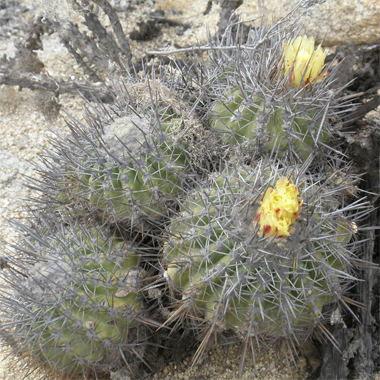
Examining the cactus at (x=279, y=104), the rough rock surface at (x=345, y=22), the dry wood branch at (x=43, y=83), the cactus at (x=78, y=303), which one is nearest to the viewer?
the cactus at (x=78, y=303)

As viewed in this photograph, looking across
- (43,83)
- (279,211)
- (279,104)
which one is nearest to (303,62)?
(279,104)

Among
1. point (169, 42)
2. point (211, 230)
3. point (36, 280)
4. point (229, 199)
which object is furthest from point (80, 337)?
point (169, 42)

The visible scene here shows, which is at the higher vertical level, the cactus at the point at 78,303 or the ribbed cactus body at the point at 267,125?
the ribbed cactus body at the point at 267,125

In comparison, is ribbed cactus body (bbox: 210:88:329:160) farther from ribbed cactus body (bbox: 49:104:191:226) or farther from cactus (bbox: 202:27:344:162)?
ribbed cactus body (bbox: 49:104:191:226)

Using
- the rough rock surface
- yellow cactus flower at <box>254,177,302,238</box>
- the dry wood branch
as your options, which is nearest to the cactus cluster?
yellow cactus flower at <box>254,177,302,238</box>

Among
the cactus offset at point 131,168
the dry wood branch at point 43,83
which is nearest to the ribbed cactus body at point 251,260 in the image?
the cactus offset at point 131,168

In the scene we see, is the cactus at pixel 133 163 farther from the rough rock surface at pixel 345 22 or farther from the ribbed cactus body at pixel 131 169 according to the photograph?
the rough rock surface at pixel 345 22

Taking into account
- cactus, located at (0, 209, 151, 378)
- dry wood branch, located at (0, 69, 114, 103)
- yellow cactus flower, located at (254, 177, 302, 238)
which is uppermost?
dry wood branch, located at (0, 69, 114, 103)

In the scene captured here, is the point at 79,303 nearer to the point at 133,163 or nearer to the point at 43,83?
the point at 133,163
